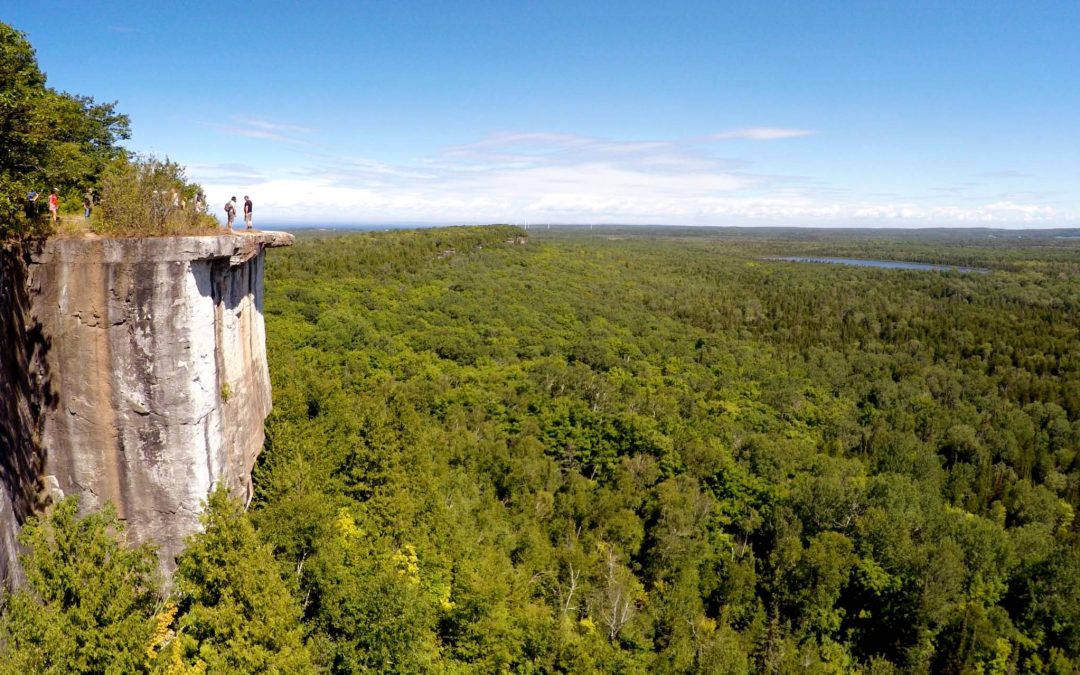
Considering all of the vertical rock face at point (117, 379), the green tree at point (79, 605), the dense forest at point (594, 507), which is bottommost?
the dense forest at point (594, 507)

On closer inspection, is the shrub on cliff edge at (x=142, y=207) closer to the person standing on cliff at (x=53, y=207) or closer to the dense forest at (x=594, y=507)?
the person standing on cliff at (x=53, y=207)

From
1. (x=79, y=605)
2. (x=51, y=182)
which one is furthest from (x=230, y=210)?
(x=79, y=605)

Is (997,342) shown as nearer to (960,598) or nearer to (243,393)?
(960,598)

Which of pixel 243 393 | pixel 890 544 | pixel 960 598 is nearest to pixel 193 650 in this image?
pixel 243 393

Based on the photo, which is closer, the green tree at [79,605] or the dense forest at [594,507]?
the green tree at [79,605]

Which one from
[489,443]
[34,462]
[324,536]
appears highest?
[34,462]

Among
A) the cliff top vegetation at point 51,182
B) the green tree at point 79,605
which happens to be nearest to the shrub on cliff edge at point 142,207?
the cliff top vegetation at point 51,182
